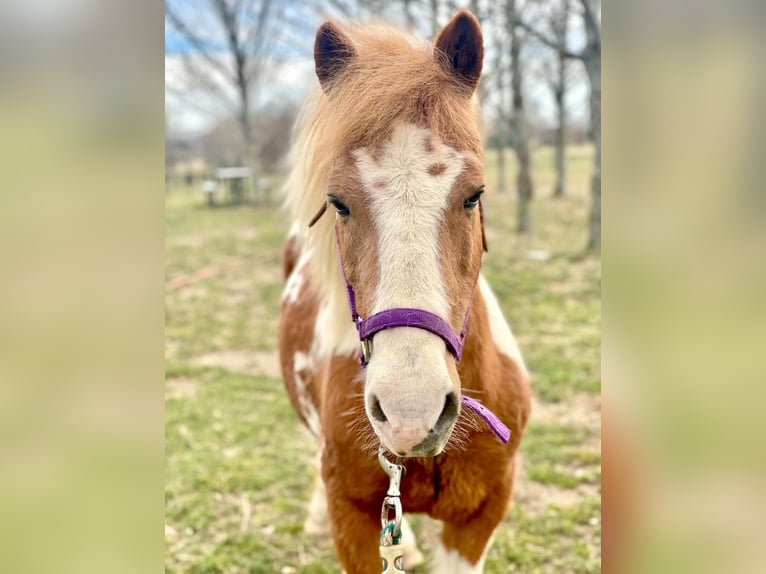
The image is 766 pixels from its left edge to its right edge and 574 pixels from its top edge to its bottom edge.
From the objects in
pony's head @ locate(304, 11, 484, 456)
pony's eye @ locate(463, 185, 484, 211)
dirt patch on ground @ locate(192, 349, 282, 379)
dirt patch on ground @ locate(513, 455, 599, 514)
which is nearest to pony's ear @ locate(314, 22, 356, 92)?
pony's head @ locate(304, 11, 484, 456)

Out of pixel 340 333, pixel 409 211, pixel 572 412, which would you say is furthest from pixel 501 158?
pixel 409 211

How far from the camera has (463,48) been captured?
1728mm

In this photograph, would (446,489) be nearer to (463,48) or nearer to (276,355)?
(463,48)

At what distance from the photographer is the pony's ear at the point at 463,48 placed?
1.69 m

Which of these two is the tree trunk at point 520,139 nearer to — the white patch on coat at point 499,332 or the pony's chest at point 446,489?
the white patch on coat at point 499,332

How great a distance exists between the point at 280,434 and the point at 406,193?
386 centimetres

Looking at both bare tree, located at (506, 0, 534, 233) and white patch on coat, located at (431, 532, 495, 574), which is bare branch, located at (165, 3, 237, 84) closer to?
bare tree, located at (506, 0, 534, 233)

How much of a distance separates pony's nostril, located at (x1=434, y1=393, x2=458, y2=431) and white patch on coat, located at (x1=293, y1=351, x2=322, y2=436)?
4.83ft

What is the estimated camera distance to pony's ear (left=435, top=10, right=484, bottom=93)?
1689 millimetres

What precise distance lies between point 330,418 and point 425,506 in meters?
0.47
